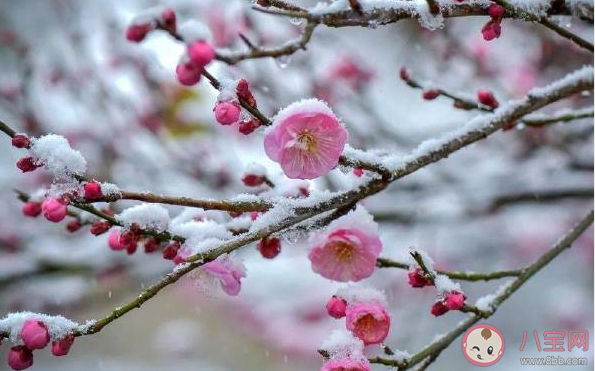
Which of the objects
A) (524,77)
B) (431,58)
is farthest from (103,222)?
(524,77)

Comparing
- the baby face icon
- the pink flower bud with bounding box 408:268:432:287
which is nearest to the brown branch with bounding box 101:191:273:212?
the pink flower bud with bounding box 408:268:432:287

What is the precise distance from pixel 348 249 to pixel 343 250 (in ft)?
0.03

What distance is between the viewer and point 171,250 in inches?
51.4

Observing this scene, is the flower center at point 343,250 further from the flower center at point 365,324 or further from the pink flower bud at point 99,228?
the pink flower bud at point 99,228

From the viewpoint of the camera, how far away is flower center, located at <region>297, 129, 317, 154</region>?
1.20 meters

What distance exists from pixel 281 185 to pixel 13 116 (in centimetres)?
222

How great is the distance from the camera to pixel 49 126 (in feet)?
11.6

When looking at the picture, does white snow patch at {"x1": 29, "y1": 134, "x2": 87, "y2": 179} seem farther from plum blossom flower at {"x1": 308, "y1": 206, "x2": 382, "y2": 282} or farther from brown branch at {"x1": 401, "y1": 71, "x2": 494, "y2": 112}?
brown branch at {"x1": 401, "y1": 71, "x2": 494, "y2": 112}

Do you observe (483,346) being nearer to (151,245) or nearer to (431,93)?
(431,93)

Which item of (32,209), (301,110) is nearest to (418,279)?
(301,110)

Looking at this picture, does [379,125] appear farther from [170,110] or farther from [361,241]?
[361,241]

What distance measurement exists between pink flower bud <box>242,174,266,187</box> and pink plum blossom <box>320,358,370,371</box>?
0.37 meters

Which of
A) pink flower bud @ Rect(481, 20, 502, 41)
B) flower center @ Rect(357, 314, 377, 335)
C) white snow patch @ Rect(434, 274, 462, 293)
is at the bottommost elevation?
flower center @ Rect(357, 314, 377, 335)

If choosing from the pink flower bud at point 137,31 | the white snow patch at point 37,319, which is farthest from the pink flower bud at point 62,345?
the pink flower bud at point 137,31
